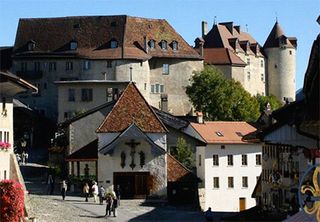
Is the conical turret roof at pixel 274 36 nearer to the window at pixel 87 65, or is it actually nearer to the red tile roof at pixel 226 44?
the red tile roof at pixel 226 44

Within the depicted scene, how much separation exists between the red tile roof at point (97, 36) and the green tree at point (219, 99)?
9.58m

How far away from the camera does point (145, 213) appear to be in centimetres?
4303

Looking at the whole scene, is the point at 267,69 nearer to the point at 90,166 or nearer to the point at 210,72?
the point at 210,72

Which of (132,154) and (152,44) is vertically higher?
(152,44)

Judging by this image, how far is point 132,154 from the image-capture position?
171ft

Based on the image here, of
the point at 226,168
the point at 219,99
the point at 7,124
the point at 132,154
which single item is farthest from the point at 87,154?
the point at 219,99

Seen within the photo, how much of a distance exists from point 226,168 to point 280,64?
75580 mm

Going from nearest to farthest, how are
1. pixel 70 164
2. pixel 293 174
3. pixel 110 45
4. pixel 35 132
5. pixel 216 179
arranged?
pixel 293 174
pixel 70 164
pixel 216 179
pixel 35 132
pixel 110 45

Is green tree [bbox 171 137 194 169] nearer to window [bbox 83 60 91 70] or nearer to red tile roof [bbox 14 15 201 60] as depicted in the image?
red tile roof [bbox 14 15 201 60]

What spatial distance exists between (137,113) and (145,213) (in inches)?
438

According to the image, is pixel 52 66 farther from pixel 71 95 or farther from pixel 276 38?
pixel 276 38

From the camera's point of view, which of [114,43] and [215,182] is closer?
[215,182]

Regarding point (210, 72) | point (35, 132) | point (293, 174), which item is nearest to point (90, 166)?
point (293, 174)

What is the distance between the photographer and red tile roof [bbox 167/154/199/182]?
53.1m
